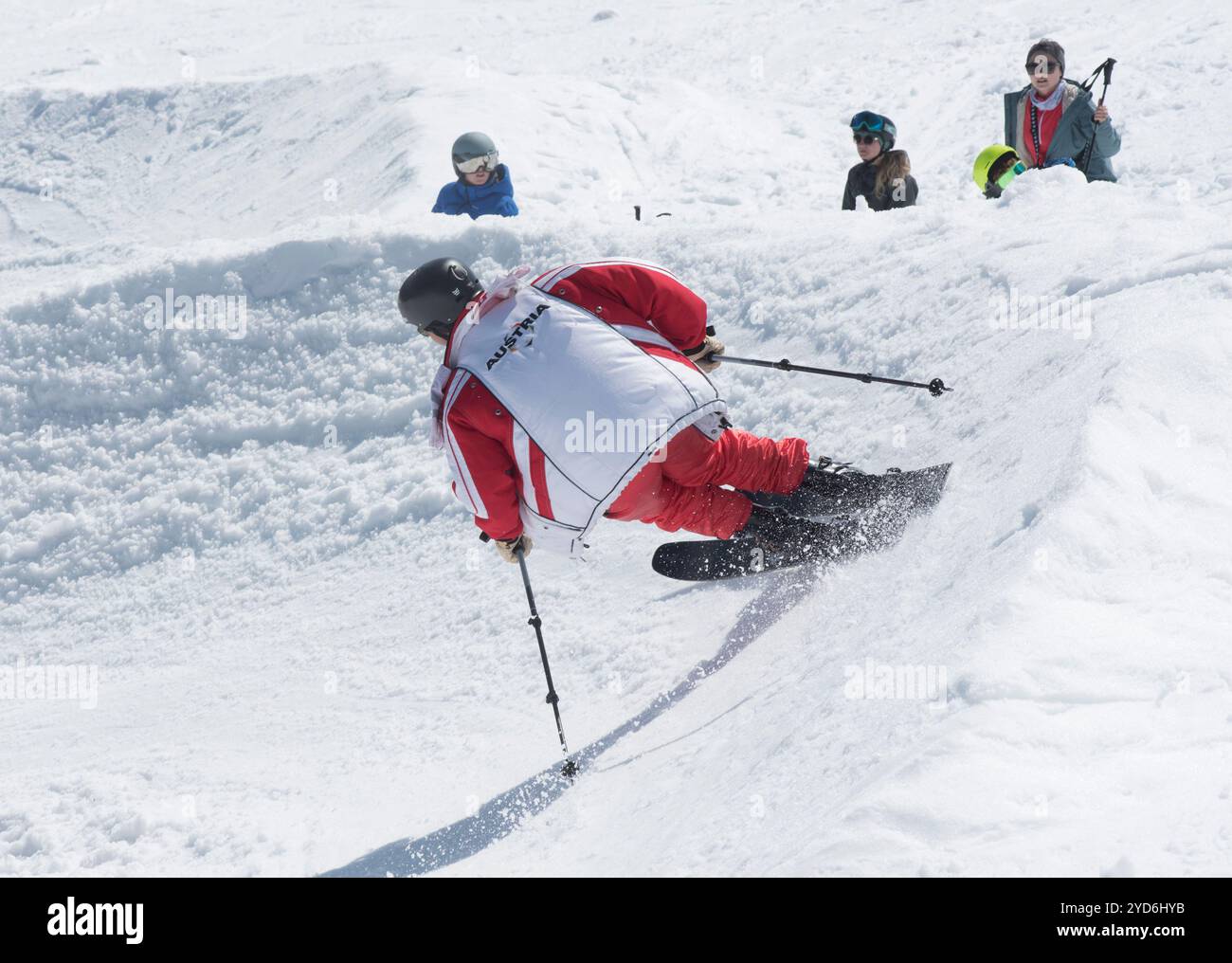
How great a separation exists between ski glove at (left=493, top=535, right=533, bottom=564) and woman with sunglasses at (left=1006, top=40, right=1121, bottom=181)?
504 centimetres

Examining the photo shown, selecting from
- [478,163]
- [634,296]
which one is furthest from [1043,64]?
[634,296]

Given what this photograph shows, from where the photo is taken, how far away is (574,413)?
400 cm

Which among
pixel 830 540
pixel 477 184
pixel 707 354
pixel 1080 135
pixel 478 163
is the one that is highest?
pixel 1080 135

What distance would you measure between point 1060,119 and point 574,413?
17.2ft

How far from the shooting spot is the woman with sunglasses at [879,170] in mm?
8383

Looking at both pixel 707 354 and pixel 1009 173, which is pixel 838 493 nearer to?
pixel 707 354

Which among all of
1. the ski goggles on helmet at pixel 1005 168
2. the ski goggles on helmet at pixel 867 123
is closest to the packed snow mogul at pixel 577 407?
the ski goggles on helmet at pixel 1005 168

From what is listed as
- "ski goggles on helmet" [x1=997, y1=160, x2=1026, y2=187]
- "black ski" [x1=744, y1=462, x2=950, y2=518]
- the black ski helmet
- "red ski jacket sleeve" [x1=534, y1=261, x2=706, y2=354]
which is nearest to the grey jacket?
"ski goggles on helmet" [x1=997, y1=160, x2=1026, y2=187]

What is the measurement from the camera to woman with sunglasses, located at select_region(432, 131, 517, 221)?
869 cm

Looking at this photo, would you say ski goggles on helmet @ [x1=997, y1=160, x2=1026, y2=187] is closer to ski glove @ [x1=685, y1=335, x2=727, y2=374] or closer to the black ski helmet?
ski glove @ [x1=685, y1=335, x2=727, y2=374]

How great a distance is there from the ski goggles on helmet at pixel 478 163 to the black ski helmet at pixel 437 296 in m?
4.68

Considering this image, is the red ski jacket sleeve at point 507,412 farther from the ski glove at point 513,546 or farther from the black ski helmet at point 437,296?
the black ski helmet at point 437,296

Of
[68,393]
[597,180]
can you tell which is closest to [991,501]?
[68,393]
